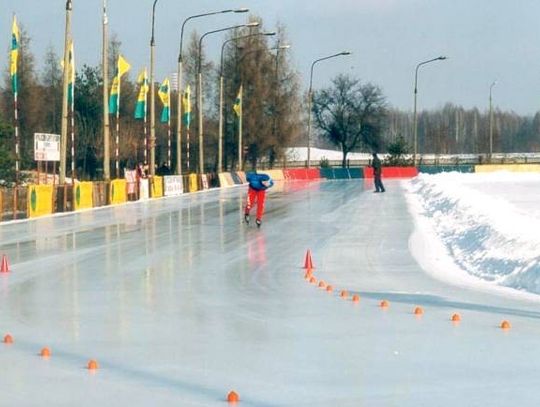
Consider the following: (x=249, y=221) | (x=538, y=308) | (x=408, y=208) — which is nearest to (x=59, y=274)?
(x=538, y=308)

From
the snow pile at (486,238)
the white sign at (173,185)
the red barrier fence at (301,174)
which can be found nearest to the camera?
the snow pile at (486,238)

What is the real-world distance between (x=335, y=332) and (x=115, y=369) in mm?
3147

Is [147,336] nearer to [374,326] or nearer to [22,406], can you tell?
[374,326]

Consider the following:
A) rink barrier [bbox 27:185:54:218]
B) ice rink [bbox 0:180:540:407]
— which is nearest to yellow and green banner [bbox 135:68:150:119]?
rink barrier [bbox 27:185:54:218]

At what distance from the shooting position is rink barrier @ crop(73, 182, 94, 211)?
137 ft

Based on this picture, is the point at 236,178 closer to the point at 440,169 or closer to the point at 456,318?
the point at 440,169

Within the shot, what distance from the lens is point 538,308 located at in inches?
573

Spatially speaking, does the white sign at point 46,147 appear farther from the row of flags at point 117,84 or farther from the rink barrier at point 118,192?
the rink barrier at point 118,192

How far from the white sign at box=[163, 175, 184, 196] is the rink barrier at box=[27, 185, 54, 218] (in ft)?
58.6

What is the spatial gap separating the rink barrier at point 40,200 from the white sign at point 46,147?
153 cm

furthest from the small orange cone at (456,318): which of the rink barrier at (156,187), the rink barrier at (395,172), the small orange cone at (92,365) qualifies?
the rink barrier at (395,172)

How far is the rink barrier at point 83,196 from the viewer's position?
4188cm

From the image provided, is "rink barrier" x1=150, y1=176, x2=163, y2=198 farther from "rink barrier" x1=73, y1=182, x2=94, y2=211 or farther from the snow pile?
the snow pile

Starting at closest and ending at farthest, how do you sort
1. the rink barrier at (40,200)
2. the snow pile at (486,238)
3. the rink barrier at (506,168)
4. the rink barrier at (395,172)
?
the snow pile at (486,238), the rink barrier at (40,200), the rink barrier at (395,172), the rink barrier at (506,168)
